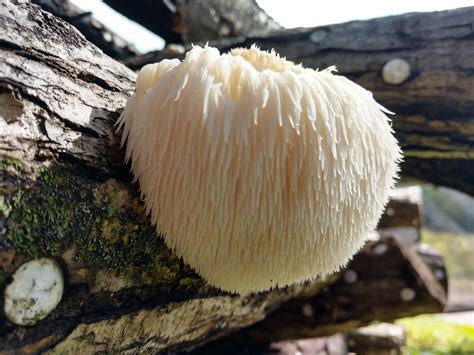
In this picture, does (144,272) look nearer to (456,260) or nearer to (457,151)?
(457,151)

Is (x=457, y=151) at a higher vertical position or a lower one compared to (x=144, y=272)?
higher

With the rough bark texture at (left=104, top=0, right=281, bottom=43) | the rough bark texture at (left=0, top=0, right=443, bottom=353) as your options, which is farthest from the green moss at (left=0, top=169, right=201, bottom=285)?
the rough bark texture at (left=104, top=0, right=281, bottom=43)

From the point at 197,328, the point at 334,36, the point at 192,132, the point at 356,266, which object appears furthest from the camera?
the point at 356,266

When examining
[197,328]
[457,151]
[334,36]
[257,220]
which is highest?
[334,36]

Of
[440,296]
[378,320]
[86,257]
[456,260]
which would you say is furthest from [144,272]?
[456,260]

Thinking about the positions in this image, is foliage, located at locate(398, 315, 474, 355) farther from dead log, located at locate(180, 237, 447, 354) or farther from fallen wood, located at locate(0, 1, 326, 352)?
fallen wood, located at locate(0, 1, 326, 352)

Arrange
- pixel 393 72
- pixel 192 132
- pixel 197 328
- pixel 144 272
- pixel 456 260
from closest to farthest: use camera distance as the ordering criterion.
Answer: pixel 192 132, pixel 144 272, pixel 197 328, pixel 393 72, pixel 456 260

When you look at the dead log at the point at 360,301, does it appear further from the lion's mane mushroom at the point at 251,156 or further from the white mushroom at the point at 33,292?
the white mushroom at the point at 33,292
